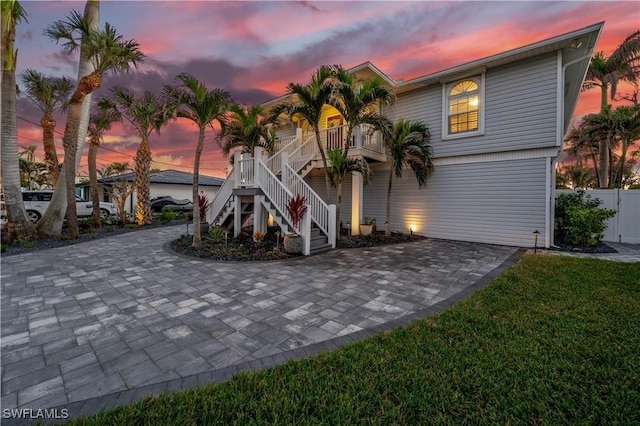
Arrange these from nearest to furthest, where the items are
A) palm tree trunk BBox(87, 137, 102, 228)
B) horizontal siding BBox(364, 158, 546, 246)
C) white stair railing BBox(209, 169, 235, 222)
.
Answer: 1. horizontal siding BBox(364, 158, 546, 246)
2. white stair railing BBox(209, 169, 235, 222)
3. palm tree trunk BBox(87, 137, 102, 228)

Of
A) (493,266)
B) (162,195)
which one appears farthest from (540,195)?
(162,195)

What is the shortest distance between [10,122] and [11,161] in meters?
1.19

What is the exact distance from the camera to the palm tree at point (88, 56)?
25.4 ft

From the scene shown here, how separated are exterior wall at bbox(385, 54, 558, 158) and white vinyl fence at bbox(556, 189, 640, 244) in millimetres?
3347

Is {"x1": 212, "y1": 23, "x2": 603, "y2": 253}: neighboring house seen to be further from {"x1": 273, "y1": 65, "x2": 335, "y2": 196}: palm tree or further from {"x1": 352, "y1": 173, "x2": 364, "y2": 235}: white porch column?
{"x1": 273, "y1": 65, "x2": 335, "y2": 196}: palm tree

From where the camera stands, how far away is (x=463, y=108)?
8914 mm

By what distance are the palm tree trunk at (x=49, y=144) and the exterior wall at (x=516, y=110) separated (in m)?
15.4

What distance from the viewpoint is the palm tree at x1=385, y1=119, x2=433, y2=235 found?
856 centimetres

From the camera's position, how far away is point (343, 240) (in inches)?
328

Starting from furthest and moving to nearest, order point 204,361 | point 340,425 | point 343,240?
1. point 343,240
2. point 204,361
3. point 340,425

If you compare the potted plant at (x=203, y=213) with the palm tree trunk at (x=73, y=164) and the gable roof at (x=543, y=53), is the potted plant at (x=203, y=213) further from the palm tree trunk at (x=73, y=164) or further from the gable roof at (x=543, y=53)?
the gable roof at (x=543, y=53)

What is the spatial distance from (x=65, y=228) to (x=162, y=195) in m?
11.5

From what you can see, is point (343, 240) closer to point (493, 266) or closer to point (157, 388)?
point (493, 266)

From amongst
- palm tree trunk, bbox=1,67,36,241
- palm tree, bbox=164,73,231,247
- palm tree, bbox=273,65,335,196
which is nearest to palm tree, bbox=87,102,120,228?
palm tree trunk, bbox=1,67,36,241
